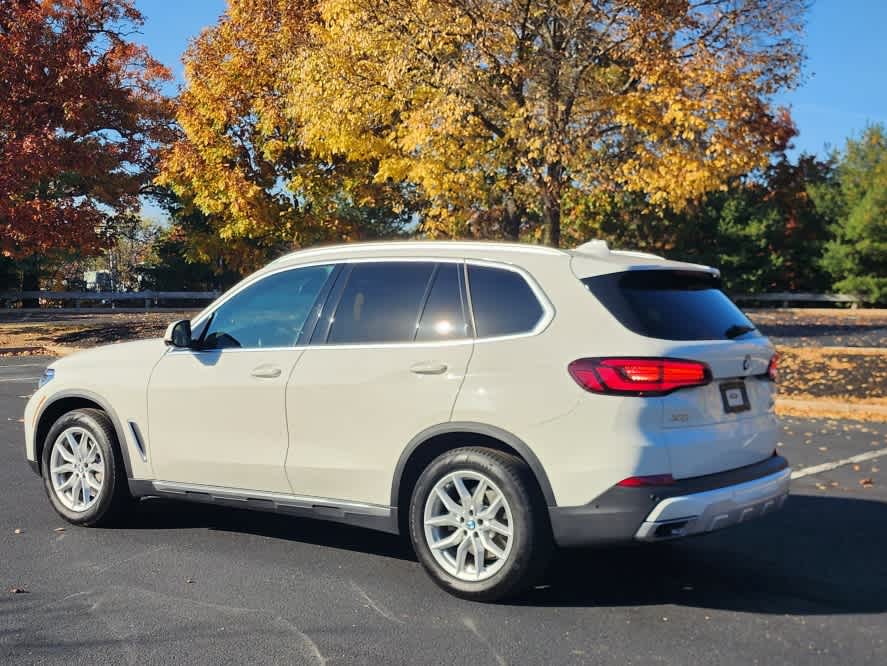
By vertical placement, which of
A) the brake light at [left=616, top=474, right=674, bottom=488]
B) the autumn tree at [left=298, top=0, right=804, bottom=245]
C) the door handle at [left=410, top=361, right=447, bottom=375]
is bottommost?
the brake light at [left=616, top=474, right=674, bottom=488]

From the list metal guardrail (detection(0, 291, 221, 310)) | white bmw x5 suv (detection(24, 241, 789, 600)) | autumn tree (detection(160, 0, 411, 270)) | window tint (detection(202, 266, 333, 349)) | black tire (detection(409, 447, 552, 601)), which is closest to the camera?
white bmw x5 suv (detection(24, 241, 789, 600))

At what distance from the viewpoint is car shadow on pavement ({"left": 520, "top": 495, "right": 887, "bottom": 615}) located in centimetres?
505

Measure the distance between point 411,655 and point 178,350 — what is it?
2.83 m

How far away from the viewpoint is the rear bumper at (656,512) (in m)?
4.56

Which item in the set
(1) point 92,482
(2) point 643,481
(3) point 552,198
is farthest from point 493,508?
(3) point 552,198

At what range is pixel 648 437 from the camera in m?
4.59

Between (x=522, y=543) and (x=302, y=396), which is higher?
(x=302, y=396)

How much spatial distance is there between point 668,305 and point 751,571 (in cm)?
170

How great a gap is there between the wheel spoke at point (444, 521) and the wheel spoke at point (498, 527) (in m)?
0.18

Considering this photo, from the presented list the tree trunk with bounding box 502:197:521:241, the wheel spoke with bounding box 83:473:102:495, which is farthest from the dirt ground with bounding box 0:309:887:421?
the wheel spoke with bounding box 83:473:102:495

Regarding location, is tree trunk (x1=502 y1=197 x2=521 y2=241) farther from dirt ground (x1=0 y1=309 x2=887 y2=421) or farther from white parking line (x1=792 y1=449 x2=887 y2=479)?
white parking line (x1=792 y1=449 x2=887 y2=479)

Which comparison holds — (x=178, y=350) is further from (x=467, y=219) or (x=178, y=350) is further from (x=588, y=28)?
(x=467, y=219)

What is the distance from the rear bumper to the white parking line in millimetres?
3933

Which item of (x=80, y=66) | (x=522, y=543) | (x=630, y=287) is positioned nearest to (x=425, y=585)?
(x=522, y=543)
